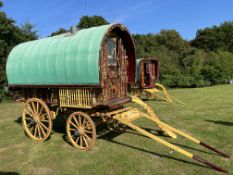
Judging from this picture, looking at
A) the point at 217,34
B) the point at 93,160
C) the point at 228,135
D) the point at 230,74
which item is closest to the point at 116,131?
the point at 93,160

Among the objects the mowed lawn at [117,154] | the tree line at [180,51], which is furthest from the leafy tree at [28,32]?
the mowed lawn at [117,154]

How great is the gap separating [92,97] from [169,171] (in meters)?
3.05

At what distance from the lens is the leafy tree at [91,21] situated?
160 ft

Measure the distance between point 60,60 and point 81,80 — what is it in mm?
1011

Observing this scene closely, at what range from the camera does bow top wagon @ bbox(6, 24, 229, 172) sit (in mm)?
7582

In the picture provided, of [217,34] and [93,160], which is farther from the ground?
[217,34]

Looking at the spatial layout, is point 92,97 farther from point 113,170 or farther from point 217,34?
point 217,34

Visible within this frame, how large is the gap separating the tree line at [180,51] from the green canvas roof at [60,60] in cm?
1545

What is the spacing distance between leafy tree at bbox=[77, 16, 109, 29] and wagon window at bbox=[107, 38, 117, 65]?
40.6m

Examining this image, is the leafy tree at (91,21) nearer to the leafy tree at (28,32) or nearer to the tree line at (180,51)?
the tree line at (180,51)

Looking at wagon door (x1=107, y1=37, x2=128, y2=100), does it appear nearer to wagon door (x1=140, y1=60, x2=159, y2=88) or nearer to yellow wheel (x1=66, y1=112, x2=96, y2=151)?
yellow wheel (x1=66, y1=112, x2=96, y2=151)

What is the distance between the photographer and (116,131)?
9.38 m

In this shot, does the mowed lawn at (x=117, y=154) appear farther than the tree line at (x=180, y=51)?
No

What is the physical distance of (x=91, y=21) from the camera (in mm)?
48969
